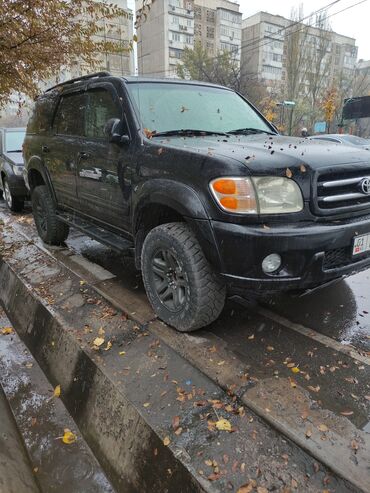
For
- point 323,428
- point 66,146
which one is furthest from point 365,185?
point 66,146

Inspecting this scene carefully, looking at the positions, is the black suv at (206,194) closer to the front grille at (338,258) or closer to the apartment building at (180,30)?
the front grille at (338,258)

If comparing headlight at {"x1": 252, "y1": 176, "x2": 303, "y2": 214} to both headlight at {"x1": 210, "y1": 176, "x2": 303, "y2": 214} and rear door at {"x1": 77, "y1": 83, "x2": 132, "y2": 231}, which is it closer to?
headlight at {"x1": 210, "y1": 176, "x2": 303, "y2": 214}

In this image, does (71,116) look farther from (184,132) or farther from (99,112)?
(184,132)

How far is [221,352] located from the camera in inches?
106

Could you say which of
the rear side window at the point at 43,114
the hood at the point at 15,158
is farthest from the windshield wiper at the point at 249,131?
the hood at the point at 15,158

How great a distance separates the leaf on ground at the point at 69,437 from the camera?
249 cm

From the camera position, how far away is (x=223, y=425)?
2.06 meters

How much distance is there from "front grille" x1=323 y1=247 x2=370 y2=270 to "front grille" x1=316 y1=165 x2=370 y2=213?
0.89 ft

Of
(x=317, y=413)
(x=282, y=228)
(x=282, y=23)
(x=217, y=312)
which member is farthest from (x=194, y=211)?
(x=282, y=23)

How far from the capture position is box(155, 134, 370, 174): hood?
94.0 inches

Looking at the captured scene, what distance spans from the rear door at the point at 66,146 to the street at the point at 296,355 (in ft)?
3.82

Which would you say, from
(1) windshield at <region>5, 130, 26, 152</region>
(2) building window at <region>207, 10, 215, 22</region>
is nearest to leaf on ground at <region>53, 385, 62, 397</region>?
(1) windshield at <region>5, 130, 26, 152</region>

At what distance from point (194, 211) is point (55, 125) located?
113 inches

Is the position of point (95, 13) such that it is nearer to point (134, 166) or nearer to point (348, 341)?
point (134, 166)
